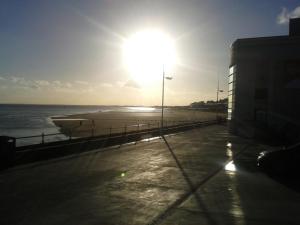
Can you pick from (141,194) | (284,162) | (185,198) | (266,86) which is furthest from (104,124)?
(185,198)

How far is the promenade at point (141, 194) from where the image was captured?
8.38m

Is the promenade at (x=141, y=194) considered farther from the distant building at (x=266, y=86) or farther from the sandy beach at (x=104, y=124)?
the distant building at (x=266, y=86)

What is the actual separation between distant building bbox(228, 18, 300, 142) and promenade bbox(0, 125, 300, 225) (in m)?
22.6

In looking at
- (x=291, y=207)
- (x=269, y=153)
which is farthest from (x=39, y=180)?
(x=269, y=153)

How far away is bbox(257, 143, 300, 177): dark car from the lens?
14461 mm

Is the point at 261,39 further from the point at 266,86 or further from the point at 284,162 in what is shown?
the point at 284,162

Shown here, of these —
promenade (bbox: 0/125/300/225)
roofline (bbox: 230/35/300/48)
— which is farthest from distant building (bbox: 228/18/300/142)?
promenade (bbox: 0/125/300/225)

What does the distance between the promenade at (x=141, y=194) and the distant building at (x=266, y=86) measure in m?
22.6

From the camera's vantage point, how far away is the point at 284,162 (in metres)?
14.7

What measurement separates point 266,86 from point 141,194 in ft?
105

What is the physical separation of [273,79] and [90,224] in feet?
114

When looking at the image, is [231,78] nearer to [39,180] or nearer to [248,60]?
[248,60]

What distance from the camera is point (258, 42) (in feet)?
132

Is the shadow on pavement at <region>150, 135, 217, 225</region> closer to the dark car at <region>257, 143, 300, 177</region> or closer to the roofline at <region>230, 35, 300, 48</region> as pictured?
the dark car at <region>257, 143, 300, 177</region>
